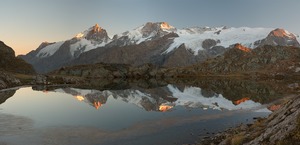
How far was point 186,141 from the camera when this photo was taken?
47.4m

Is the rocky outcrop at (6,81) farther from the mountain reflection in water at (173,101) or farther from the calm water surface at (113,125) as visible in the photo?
the calm water surface at (113,125)

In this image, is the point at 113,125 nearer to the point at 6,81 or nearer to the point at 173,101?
the point at 173,101

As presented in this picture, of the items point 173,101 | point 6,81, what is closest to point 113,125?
point 173,101

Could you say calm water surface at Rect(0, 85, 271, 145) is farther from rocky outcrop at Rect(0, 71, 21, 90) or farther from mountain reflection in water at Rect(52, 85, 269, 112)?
rocky outcrop at Rect(0, 71, 21, 90)

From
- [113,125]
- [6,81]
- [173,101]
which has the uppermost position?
[6,81]

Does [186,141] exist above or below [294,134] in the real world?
below

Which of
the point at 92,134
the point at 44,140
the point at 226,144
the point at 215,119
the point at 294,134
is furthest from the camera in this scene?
the point at 215,119

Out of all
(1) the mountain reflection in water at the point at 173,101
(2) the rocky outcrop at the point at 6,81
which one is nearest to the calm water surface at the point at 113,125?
(1) the mountain reflection in water at the point at 173,101

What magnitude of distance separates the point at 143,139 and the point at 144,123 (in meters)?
15.4

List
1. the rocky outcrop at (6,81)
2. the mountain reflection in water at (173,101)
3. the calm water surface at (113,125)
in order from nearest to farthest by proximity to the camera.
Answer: the calm water surface at (113,125)
the mountain reflection in water at (173,101)
the rocky outcrop at (6,81)

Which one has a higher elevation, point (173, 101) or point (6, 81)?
point (6, 81)

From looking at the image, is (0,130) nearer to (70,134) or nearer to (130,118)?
(70,134)

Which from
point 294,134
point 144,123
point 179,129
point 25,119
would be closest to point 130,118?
point 144,123

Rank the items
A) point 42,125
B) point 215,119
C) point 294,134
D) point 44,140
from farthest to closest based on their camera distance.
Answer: point 215,119 → point 42,125 → point 44,140 → point 294,134
